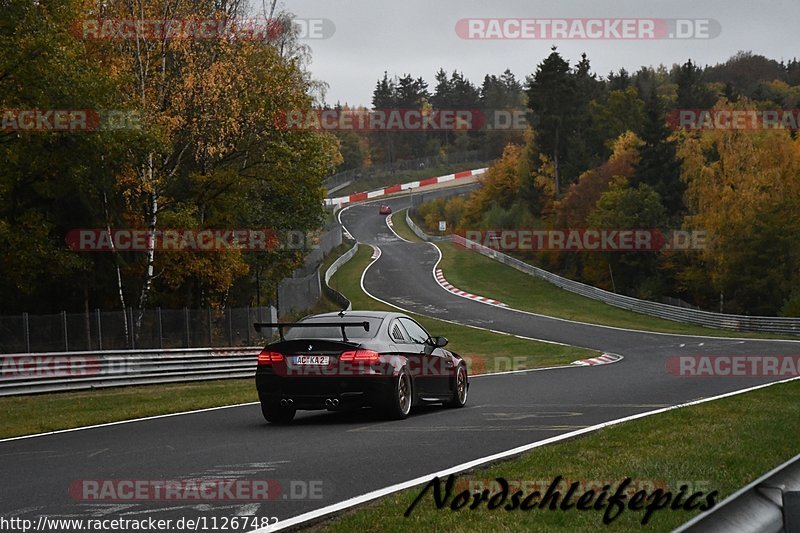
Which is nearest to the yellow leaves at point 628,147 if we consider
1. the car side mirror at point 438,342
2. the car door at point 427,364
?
the car door at point 427,364

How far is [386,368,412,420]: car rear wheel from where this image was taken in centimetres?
1338

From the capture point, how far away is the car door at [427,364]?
14.5 m

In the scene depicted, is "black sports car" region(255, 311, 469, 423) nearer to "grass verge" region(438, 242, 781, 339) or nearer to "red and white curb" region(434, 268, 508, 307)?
"grass verge" region(438, 242, 781, 339)

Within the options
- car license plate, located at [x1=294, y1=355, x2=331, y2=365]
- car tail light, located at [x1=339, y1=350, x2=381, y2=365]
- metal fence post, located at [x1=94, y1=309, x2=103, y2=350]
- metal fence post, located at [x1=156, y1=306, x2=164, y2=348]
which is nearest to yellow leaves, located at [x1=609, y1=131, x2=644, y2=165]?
metal fence post, located at [x1=156, y1=306, x2=164, y2=348]

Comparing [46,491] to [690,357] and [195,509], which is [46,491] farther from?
[690,357]

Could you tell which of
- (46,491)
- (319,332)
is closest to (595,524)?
(46,491)

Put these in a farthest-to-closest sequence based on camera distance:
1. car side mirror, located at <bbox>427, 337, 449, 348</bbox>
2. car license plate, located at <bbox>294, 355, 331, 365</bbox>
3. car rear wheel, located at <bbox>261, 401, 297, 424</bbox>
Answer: car side mirror, located at <bbox>427, 337, 449, 348</bbox> → car rear wheel, located at <bbox>261, 401, 297, 424</bbox> → car license plate, located at <bbox>294, 355, 331, 365</bbox>

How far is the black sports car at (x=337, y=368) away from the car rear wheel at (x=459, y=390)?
1.61 metres

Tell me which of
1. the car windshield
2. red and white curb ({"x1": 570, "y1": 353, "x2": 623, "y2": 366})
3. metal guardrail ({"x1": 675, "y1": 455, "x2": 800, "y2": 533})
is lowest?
red and white curb ({"x1": 570, "y1": 353, "x2": 623, "y2": 366})

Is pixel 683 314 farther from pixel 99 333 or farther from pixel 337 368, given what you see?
pixel 337 368

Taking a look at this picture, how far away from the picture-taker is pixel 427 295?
62.8 meters

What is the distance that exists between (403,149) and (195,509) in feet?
550

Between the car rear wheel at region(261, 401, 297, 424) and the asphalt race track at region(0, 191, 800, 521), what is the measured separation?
192 millimetres

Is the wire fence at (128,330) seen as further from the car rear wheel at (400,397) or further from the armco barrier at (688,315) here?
the armco barrier at (688,315)
